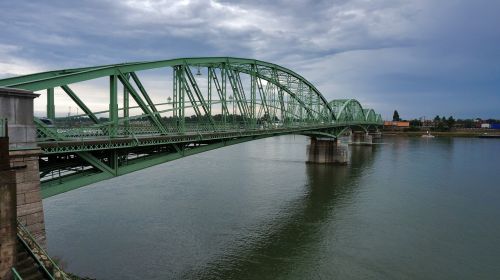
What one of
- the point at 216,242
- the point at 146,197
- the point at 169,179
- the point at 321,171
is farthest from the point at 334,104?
the point at 216,242

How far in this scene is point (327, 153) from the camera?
64.3 metres

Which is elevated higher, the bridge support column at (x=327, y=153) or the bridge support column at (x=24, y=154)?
the bridge support column at (x=24, y=154)

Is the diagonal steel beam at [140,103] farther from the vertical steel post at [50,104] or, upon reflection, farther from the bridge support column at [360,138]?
the bridge support column at [360,138]

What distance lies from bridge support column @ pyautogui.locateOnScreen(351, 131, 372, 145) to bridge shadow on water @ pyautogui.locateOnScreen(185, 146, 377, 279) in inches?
3106

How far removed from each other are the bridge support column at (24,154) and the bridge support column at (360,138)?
112324 mm

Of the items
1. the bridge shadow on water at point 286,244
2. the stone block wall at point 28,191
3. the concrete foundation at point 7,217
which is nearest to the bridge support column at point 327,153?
the bridge shadow on water at point 286,244

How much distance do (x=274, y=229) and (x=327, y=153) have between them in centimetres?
4018

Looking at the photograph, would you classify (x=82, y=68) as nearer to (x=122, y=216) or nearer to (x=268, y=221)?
(x=122, y=216)

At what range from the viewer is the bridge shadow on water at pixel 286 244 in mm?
18969

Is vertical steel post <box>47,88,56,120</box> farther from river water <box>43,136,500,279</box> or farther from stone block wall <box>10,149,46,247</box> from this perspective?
river water <box>43,136,500,279</box>

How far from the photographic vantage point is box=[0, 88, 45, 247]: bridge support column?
11.4 m

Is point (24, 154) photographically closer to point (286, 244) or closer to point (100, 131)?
point (100, 131)

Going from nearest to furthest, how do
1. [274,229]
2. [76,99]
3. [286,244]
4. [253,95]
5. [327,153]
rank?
[76,99], [286,244], [274,229], [253,95], [327,153]

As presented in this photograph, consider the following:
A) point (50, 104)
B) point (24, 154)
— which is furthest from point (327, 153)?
point (24, 154)
